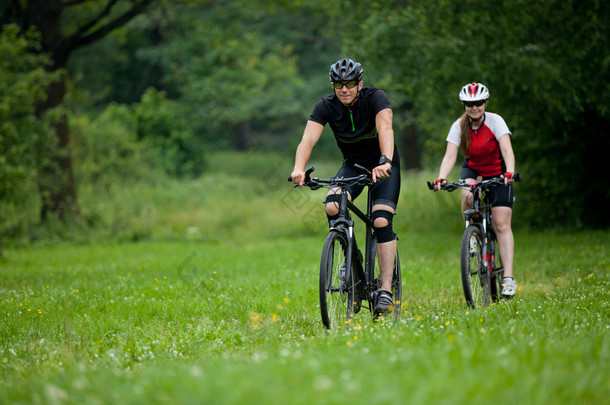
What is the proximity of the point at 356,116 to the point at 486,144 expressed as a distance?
178 centimetres

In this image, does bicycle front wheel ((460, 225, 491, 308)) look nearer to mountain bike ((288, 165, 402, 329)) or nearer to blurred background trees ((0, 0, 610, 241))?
mountain bike ((288, 165, 402, 329))

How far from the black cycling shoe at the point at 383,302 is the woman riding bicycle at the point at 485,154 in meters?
1.35

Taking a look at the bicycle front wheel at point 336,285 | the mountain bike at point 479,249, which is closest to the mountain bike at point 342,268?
the bicycle front wheel at point 336,285

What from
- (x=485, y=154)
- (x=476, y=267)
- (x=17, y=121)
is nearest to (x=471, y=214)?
(x=476, y=267)

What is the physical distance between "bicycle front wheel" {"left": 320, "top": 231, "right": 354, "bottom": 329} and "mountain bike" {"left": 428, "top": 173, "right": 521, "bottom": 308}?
1428mm

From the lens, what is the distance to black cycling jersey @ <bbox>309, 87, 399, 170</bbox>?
5.57 meters

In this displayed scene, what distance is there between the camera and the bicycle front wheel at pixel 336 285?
5.05m

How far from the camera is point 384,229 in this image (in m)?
5.65

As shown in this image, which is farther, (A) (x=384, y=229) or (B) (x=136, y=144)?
(B) (x=136, y=144)

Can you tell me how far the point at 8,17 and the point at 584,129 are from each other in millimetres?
16658

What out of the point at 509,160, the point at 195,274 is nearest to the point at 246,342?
the point at 509,160

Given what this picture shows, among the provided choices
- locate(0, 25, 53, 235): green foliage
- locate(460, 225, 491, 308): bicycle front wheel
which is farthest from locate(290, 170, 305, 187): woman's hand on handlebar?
→ locate(0, 25, 53, 235): green foliage

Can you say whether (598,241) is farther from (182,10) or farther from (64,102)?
(182,10)

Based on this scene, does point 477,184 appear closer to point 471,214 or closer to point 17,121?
point 471,214
